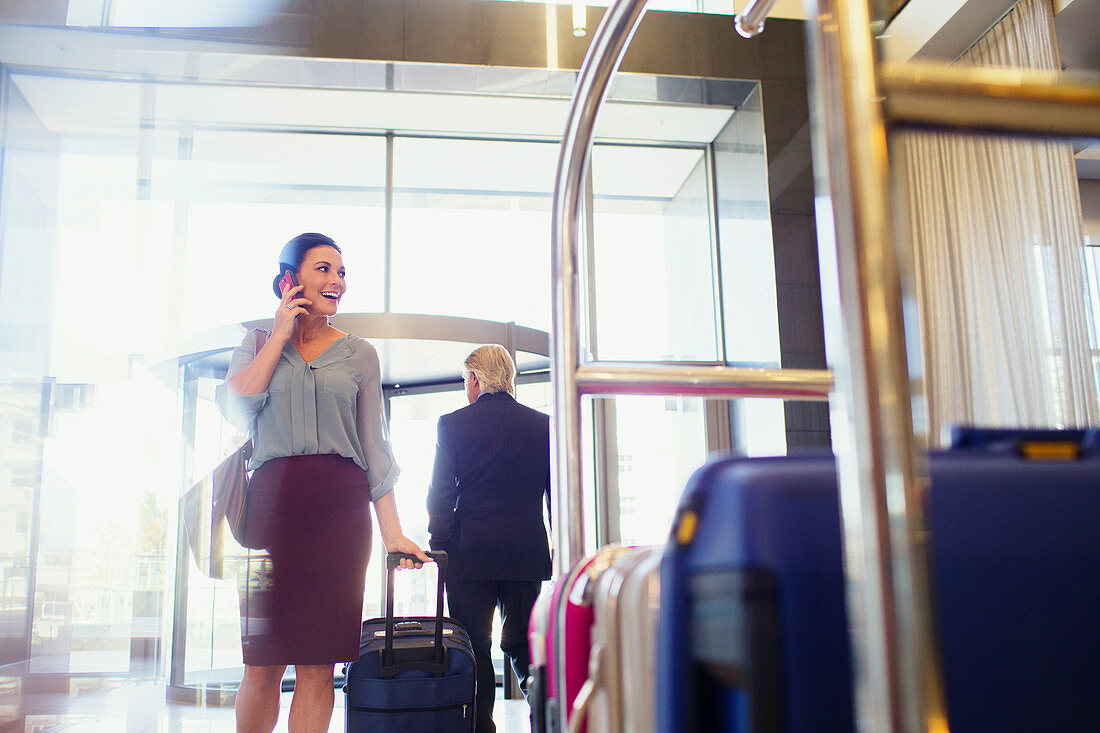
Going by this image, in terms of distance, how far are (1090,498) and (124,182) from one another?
20.7 ft

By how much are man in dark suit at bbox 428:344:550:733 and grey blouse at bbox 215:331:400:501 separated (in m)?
0.82

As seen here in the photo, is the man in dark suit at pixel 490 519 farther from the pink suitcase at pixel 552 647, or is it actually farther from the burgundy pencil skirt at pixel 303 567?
the pink suitcase at pixel 552 647

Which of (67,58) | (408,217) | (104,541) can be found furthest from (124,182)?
(104,541)

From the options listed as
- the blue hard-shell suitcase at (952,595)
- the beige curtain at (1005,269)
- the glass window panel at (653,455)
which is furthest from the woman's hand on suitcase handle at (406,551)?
the glass window panel at (653,455)

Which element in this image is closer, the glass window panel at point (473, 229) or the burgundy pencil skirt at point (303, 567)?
the burgundy pencil skirt at point (303, 567)

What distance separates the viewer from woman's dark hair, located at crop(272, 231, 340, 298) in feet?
8.15

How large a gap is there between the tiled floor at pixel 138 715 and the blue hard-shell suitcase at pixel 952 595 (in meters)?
3.63

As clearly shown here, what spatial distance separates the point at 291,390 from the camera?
232 cm

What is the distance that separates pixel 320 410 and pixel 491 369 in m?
1.14

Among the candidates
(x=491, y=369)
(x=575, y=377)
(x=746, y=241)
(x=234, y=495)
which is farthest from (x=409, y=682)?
(x=746, y=241)

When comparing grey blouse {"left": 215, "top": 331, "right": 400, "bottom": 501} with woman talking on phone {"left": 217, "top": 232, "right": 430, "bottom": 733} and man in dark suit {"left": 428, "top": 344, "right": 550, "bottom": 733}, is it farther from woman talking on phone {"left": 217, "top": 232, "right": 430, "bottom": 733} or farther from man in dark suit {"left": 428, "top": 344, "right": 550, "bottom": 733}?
man in dark suit {"left": 428, "top": 344, "right": 550, "bottom": 733}

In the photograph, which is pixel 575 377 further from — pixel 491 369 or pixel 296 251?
pixel 491 369

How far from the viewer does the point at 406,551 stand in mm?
2312

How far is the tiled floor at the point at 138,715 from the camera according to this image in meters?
4.17
